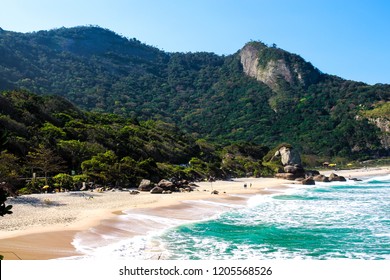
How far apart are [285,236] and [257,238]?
1499 millimetres

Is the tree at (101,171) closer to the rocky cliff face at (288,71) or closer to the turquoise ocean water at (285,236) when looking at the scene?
the turquoise ocean water at (285,236)

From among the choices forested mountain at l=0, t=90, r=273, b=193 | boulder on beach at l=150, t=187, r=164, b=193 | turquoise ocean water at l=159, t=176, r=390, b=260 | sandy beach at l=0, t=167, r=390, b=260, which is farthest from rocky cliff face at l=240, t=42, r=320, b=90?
turquoise ocean water at l=159, t=176, r=390, b=260

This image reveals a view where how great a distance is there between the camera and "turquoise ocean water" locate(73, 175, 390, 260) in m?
14.4

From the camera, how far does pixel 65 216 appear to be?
2036 centimetres

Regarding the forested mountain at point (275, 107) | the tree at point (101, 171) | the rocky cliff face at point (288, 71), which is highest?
the rocky cliff face at point (288, 71)

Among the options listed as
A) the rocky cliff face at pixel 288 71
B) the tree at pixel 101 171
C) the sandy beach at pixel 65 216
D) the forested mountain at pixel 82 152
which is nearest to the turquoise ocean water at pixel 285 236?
the sandy beach at pixel 65 216

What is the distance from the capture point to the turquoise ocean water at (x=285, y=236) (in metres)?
14.6

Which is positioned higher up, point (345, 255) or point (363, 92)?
point (363, 92)

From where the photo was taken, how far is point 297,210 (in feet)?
90.4

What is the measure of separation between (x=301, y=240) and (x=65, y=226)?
11221 mm

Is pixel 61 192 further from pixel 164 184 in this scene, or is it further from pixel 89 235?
pixel 89 235

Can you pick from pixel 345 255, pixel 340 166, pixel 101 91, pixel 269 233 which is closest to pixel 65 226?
pixel 269 233

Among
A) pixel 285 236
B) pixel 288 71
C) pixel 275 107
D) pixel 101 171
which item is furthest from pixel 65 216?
pixel 288 71

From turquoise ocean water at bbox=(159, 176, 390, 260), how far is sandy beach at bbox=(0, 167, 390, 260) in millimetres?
2964
